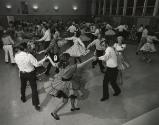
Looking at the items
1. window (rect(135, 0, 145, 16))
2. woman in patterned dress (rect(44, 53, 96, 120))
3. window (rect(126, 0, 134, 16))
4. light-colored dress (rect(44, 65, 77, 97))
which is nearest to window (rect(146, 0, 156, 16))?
window (rect(135, 0, 145, 16))

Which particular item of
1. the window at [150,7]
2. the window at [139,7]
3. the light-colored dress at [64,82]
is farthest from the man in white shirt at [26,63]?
the window at [139,7]

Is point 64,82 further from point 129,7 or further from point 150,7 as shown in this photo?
point 129,7

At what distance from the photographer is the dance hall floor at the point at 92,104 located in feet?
11.0

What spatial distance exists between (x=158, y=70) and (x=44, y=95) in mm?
4411

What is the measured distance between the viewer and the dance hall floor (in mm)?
3348

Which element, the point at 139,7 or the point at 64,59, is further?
the point at 139,7

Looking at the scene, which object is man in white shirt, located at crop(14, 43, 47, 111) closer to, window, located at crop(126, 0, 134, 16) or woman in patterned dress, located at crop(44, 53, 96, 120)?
woman in patterned dress, located at crop(44, 53, 96, 120)

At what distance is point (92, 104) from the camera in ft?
12.9

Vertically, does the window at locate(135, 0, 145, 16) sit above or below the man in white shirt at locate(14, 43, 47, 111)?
above

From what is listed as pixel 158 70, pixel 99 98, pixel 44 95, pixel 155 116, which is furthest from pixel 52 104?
pixel 158 70

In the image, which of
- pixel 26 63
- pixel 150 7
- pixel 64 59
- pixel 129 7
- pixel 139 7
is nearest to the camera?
pixel 64 59

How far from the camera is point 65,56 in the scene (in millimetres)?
3123

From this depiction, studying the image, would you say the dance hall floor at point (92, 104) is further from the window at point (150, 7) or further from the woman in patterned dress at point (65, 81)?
the window at point (150, 7)

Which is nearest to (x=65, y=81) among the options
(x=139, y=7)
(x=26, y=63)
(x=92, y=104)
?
(x=26, y=63)
